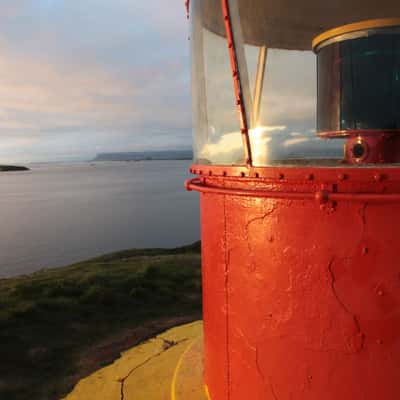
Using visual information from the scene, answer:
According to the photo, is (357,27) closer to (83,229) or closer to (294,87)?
(294,87)

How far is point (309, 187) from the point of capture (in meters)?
2.44

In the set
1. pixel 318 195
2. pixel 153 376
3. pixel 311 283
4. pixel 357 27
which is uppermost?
pixel 357 27

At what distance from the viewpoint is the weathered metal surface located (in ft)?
7.73

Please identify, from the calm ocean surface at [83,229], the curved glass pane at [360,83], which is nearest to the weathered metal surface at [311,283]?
the curved glass pane at [360,83]

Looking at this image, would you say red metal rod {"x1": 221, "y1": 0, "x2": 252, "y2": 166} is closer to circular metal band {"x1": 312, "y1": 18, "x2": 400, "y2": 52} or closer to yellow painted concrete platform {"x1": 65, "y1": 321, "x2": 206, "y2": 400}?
circular metal band {"x1": 312, "y1": 18, "x2": 400, "y2": 52}

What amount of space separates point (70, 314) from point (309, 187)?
6.31 metres

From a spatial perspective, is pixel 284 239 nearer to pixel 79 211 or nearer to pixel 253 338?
pixel 253 338

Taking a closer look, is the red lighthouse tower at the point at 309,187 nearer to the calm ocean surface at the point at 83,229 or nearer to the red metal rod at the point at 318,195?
the red metal rod at the point at 318,195

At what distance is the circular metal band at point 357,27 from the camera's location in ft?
7.53

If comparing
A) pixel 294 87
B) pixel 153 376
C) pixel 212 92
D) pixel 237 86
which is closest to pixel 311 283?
pixel 294 87

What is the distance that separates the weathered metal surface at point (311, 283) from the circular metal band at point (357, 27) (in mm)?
765

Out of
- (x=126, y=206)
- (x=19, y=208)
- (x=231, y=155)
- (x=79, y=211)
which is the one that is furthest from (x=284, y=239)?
(x=19, y=208)

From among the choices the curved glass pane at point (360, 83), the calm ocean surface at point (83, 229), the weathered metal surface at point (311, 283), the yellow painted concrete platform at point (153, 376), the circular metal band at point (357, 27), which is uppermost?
the circular metal band at point (357, 27)

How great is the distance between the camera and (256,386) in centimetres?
296
